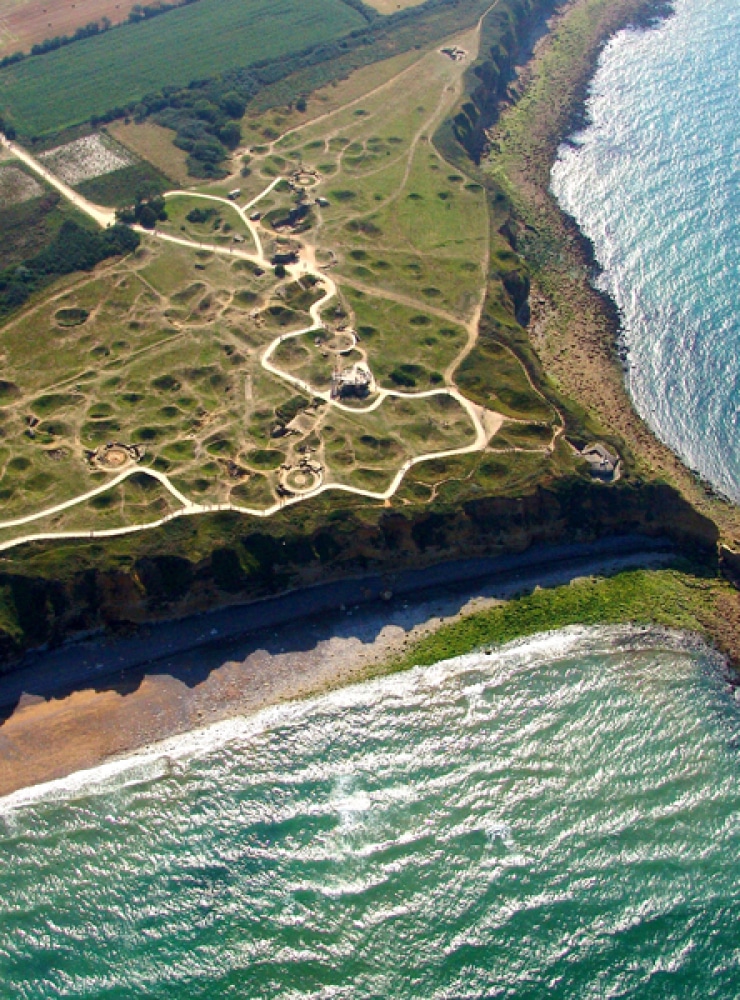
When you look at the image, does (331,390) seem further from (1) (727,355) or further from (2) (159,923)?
(2) (159,923)

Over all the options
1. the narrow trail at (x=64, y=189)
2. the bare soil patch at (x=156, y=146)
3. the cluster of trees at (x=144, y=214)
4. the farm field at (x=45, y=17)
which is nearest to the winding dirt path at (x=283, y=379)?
the narrow trail at (x=64, y=189)

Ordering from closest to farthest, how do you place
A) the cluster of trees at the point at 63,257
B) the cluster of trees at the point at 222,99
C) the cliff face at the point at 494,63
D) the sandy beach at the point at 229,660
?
the sandy beach at the point at 229,660, the cluster of trees at the point at 63,257, the cluster of trees at the point at 222,99, the cliff face at the point at 494,63

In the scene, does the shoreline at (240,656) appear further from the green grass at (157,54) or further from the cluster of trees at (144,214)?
the green grass at (157,54)

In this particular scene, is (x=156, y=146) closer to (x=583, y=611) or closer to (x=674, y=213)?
(x=674, y=213)

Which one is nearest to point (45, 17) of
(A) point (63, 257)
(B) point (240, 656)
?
(A) point (63, 257)

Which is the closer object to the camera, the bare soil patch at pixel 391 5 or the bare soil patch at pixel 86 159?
the bare soil patch at pixel 86 159

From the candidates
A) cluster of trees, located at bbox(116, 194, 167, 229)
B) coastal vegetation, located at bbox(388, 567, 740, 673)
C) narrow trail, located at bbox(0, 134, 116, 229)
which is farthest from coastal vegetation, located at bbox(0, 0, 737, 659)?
narrow trail, located at bbox(0, 134, 116, 229)

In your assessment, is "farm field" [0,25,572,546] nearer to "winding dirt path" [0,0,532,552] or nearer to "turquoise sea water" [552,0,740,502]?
"winding dirt path" [0,0,532,552]
